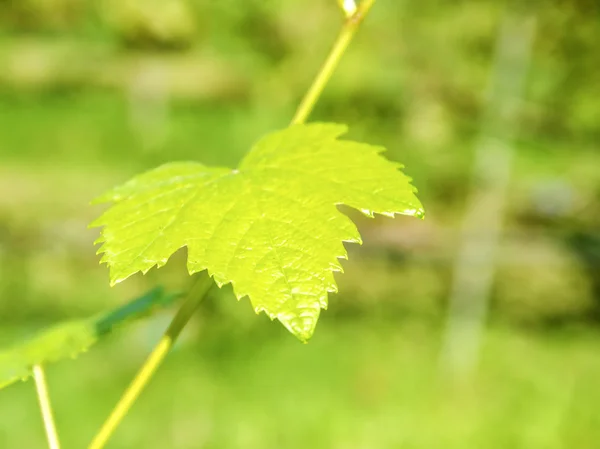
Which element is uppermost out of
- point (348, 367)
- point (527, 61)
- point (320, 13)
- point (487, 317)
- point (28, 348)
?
point (28, 348)

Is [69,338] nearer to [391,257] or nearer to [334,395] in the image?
[334,395]

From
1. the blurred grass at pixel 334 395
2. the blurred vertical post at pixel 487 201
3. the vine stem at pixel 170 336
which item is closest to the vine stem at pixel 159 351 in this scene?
the vine stem at pixel 170 336

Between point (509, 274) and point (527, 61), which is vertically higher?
point (527, 61)

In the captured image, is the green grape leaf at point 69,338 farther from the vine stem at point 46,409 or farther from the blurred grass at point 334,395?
the blurred grass at point 334,395


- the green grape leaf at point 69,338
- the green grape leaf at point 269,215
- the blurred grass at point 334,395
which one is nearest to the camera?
the green grape leaf at point 269,215

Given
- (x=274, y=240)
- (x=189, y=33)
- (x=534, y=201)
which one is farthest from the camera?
(x=189, y=33)

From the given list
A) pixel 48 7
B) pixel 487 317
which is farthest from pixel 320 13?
pixel 48 7

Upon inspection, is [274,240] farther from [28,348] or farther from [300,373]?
[300,373]
